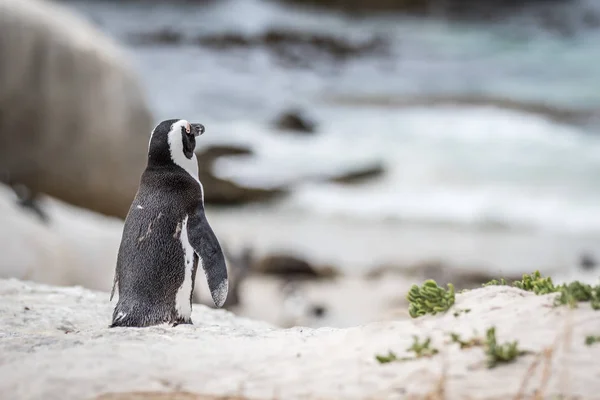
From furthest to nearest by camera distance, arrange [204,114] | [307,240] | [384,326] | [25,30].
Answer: [204,114] < [307,240] < [25,30] < [384,326]

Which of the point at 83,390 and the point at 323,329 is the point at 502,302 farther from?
the point at 83,390

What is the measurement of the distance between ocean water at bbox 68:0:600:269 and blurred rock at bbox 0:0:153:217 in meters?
1.84

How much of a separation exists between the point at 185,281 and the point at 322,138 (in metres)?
11.8

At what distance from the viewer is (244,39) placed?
19969mm

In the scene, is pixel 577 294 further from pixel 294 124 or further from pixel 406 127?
pixel 406 127

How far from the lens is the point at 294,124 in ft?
47.3

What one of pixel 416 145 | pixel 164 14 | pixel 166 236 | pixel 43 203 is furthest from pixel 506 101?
pixel 166 236

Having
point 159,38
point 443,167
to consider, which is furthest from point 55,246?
point 159,38

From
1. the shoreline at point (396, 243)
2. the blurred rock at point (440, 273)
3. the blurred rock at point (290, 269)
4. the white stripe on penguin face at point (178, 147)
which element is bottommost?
the white stripe on penguin face at point (178, 147)

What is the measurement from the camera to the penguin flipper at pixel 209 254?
233 cm

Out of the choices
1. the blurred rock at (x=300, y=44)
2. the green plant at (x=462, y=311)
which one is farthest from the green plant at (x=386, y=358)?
the blurred rock at (x=300, y=44)

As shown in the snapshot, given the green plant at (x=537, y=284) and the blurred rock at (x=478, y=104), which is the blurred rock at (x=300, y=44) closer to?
the blurred rock at (x=478, y=104)

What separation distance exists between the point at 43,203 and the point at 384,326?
421 cm

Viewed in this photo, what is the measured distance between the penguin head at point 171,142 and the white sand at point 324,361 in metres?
0.74
